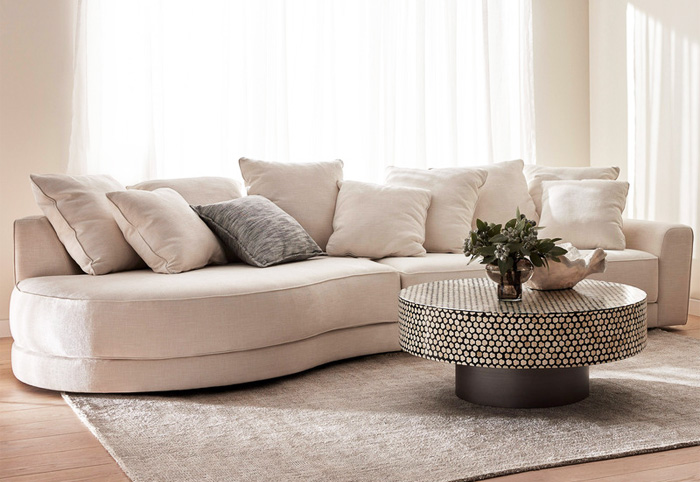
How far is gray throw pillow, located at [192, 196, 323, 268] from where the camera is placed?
3.83 meters

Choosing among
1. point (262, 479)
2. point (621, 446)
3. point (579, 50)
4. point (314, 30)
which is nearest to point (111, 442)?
point (262, 479)

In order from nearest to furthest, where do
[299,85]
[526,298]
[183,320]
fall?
[526,298] < [183,320] < [299,85]

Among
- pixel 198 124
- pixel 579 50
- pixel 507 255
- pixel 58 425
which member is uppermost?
pixel 579 50

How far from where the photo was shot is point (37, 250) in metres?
3.62

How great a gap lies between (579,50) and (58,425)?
4562mm

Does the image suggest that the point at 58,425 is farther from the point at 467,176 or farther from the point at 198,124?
the point at 467,176

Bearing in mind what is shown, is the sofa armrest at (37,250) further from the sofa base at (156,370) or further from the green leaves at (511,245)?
the green leaves at (511,245)

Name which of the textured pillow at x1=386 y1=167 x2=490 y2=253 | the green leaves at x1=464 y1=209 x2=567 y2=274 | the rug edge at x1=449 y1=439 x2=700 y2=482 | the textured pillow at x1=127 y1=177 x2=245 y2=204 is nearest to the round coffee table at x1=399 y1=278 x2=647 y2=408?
the green leaves at x1=464 y1=209 x2=567 y2=274

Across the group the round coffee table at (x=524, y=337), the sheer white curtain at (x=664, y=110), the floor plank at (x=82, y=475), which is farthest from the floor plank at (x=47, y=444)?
the sheer white curtain at (x=664, y=110)

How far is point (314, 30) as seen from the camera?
502 cm

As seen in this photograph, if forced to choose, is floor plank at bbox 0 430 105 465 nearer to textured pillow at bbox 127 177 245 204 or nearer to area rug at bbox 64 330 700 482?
area rug at bbox 64 330 700 482

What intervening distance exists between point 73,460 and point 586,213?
10.1 ft

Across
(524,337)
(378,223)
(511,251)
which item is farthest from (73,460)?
(378,223)

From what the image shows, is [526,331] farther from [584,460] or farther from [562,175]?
[562,175]
